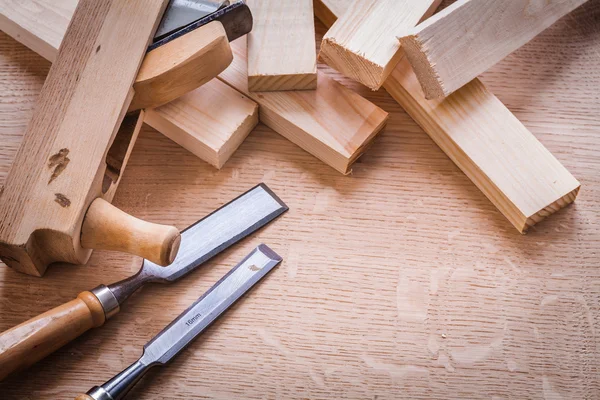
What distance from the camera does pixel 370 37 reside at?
1.42 metres

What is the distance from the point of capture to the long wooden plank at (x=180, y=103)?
145cm

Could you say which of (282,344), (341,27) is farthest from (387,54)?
(282,344)

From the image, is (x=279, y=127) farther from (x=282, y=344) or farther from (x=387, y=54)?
(x=282, y=344)

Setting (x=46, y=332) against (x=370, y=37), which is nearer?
(x=46, y=332)

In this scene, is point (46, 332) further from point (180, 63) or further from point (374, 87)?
point (374, 87)

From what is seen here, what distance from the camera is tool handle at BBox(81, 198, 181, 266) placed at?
1.23m

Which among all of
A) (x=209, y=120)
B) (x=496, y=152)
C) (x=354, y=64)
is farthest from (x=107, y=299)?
(x=496, y=152)

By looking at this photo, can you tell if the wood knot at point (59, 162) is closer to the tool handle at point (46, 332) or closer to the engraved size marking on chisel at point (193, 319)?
the tool handle at point (46, 332)

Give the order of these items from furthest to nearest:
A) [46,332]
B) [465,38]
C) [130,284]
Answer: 1. [465,38]
2. [130,284]
3. [46,332]

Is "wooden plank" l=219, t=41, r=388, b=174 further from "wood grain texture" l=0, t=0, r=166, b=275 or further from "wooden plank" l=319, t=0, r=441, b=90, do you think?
"wood grain texture" l=0, t=0, r=166, b=275

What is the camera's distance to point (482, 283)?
1412mm

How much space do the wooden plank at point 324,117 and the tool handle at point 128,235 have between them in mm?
415

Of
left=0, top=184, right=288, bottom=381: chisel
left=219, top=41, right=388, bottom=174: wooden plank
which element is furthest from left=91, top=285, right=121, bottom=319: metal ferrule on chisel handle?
left=219, top=41, right=388, bottom=174: wooden plank

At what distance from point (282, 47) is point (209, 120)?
0.81 feet
